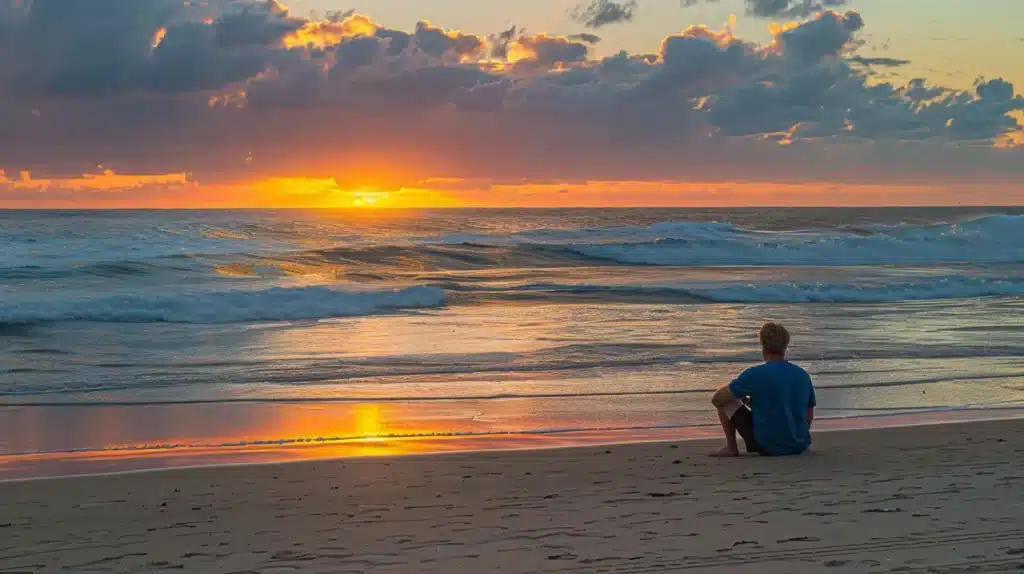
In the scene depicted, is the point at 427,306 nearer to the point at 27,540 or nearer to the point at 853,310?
the point at 853,310

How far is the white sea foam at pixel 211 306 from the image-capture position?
70.0 ft

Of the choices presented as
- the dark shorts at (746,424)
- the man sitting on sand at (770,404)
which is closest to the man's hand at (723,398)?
the man sitting on sand at (770,404)

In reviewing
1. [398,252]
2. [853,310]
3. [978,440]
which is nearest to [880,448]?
[978,440]

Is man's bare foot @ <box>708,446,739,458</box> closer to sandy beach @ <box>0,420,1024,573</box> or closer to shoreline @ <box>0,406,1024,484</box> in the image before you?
sandy beach @ <box>0,420,1024,573</box>

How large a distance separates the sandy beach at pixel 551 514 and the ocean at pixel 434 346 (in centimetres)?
177

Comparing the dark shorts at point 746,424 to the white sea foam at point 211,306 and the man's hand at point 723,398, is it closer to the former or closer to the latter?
the man's hand at point 723,398

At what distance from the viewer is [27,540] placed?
5746 millimetres

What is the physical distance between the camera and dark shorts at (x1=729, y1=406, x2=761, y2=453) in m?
7.61

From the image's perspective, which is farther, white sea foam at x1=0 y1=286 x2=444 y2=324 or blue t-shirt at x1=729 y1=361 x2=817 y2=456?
white sea foam at x1=0 y1=286 x2=444 y2=324

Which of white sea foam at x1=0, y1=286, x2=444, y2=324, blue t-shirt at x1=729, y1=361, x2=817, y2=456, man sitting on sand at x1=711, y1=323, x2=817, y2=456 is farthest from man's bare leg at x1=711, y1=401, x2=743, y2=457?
white sea foam at x1=0, y1=286, x2=444, y2=324

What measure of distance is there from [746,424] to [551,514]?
2258 mm

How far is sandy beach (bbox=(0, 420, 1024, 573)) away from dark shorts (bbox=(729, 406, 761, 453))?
0.20 metres

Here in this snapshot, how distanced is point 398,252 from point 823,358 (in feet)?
105

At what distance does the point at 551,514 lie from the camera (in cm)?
600
